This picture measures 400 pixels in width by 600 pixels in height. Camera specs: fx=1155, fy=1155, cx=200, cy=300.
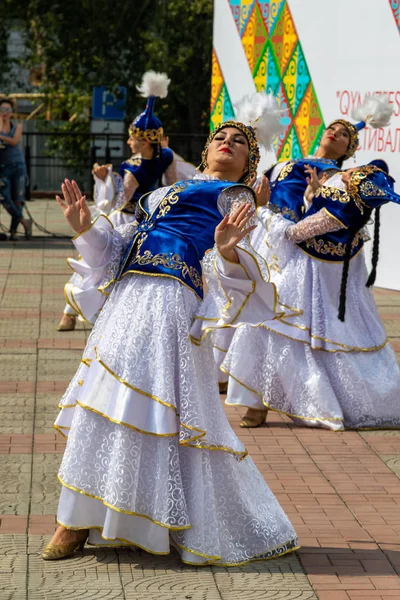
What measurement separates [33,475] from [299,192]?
9.03 ft

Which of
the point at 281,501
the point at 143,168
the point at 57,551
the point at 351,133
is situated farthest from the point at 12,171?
the point at 57,551

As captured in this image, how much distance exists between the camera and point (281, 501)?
556cm

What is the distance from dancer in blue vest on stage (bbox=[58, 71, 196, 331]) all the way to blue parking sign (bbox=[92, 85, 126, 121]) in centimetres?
1362

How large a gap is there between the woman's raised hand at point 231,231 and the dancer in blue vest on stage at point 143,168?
478 centimetres

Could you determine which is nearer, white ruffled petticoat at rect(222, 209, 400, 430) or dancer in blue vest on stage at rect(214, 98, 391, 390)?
white ruffled petticoat at rect(222, 209, 400, 430)

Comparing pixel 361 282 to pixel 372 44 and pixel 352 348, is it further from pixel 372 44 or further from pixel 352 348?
pixel 372 44

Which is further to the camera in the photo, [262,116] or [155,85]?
[155,85]

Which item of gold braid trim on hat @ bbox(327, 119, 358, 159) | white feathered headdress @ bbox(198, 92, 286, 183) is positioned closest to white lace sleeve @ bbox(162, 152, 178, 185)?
gold braid trim on hat @ bbox(327, 119, 358, 159)

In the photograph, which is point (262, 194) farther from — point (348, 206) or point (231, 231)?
point (231, 231)

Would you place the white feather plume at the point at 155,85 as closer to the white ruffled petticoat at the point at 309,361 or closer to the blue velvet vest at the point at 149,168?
the blue velvet vest at the point at 149,168

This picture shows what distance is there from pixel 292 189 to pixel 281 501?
261cm

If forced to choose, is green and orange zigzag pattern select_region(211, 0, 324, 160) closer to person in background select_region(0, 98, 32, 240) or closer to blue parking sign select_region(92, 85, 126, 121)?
person in background select_region(0, 98, 32, 240)

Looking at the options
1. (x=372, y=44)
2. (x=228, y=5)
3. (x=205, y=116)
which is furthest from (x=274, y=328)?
(x=205, y=116)

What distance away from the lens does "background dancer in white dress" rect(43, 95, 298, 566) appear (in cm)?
449
